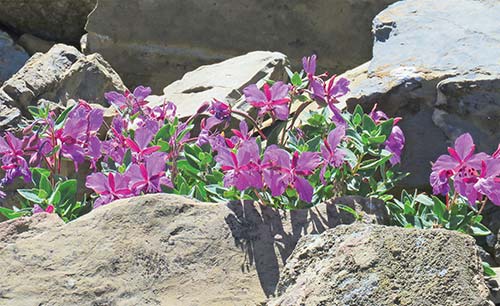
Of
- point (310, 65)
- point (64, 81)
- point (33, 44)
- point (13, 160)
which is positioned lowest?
point (33, 44)

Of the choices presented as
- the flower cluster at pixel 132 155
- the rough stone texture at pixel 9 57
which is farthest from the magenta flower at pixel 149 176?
the rough stone texture at pixel 9 57

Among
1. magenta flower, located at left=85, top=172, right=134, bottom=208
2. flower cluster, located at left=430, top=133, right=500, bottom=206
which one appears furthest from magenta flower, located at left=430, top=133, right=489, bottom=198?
magenta flower, located at left=85, top=172, right=134, bottom=208

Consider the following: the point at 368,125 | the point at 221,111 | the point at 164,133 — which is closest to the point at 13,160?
the point at 164,133

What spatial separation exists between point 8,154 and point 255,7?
2258 mm

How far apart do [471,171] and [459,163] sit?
43 mm

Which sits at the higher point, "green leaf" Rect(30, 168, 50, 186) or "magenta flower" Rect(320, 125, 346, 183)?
"magenta flower" Rect(320, 125, 346, 183)

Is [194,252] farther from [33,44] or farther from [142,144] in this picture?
[33,44]

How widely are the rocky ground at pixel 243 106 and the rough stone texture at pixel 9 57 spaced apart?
12 mm

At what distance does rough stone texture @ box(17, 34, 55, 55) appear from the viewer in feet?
20.1

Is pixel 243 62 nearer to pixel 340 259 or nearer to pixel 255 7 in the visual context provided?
pixel 255 7

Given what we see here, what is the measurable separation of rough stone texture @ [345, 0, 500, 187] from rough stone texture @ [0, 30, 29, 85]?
2467mm

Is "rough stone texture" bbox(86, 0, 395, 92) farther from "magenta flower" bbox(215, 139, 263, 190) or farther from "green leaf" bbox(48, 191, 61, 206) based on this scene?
"magenta flower" bbox(215, 139, 263, 190)

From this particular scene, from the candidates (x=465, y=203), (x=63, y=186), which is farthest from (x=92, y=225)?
(x=465, y=203)

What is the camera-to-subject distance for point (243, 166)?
9.52 feet
